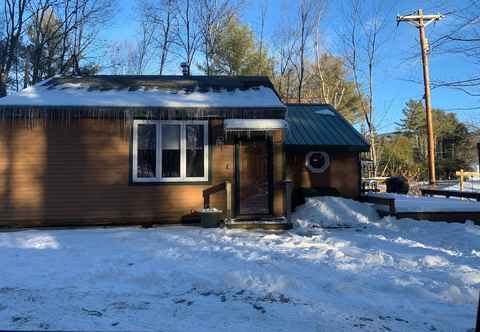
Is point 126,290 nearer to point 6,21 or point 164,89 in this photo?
point 164,89

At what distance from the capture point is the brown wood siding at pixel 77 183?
8.27m

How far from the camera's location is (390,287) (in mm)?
4125

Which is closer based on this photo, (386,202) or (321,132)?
(386,202)

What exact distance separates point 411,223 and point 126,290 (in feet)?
22.2

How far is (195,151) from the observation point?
870 cm

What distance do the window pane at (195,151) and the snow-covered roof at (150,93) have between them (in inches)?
26.6

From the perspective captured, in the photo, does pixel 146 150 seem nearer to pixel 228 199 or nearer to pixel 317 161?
pixel 228 199

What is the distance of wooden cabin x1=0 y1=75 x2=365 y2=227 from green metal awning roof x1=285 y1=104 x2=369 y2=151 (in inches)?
90.4

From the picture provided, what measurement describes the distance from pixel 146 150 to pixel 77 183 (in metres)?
1.78

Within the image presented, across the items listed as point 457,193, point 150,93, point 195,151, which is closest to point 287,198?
point 195,151

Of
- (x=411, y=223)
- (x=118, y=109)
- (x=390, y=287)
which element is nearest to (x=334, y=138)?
(x=411, y=223)

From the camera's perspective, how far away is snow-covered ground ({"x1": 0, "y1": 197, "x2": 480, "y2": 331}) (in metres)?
3.27

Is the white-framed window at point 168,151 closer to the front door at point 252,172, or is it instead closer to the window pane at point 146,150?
the window pane at point 146,150

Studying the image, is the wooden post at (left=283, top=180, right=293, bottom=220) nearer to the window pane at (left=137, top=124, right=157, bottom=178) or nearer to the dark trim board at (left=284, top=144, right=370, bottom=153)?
the dark trim board at (left=284, top=144, right=370, bottom=153)
